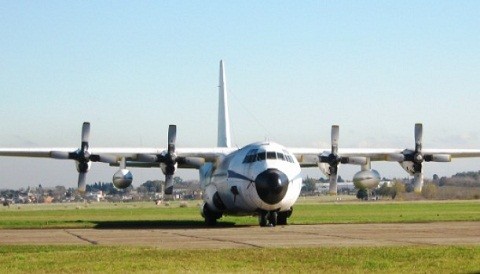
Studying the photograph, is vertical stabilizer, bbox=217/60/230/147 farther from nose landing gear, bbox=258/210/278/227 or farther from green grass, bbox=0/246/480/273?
green grass, bbox=0/246/480/273

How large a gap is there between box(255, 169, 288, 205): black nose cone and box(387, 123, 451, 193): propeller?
39.5 feet

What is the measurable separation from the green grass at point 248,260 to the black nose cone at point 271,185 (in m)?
14.1

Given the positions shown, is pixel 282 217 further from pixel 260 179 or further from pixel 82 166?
pixel 82 166

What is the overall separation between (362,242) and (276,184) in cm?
1186

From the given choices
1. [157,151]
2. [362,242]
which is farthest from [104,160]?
[362,242]

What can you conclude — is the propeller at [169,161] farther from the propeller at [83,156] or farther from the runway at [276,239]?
the runway at [276,239]

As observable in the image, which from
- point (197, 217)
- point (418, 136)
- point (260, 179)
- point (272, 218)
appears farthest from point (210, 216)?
point (197, 217)

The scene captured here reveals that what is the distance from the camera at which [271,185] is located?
38156 millimetres

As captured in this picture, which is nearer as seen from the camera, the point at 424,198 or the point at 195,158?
the point at 195,158

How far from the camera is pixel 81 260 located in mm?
21250

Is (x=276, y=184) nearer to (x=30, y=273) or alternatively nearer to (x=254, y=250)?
(x=254, y=250)

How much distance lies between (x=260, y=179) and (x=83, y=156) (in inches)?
430

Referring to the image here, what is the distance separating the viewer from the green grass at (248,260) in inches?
749

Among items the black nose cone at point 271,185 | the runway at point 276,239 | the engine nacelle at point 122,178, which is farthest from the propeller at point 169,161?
the runway at point 276,239
